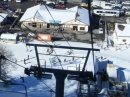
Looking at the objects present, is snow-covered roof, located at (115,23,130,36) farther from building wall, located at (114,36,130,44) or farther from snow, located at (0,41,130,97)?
snow, located at (0,41,130,97)

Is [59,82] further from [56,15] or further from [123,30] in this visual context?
[56,15]

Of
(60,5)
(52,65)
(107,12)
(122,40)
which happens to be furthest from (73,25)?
(52,65)

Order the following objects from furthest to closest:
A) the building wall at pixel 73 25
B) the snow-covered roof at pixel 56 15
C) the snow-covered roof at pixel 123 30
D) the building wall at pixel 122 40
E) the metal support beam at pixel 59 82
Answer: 1. the snow-covered roof at pixel 56 15
2. the building wall at pixel 73 25
3. the snow-covered roof at pixel 123 30
4. the building wall at pixel 122 40
5. the metal support beam at pixel 59 82

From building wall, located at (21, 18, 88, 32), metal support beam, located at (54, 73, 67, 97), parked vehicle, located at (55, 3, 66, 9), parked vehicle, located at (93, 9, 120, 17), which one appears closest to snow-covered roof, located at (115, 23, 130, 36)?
building wall, located at (21, 18, 88, 32)

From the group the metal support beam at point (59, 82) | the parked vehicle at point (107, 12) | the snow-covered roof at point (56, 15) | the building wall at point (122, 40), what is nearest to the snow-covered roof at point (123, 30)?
the building wall at point (122, 40)

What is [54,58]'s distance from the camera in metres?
5.92

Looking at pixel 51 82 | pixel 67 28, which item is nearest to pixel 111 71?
pixel 51 82

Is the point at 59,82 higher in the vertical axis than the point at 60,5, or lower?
higher

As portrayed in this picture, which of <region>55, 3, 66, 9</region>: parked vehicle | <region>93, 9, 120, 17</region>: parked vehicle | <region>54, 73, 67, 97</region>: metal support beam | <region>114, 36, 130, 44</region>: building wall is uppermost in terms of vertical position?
<region>54, 73, 67, 97</region>: metal support beam

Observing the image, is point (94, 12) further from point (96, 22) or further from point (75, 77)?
point (75, 77)

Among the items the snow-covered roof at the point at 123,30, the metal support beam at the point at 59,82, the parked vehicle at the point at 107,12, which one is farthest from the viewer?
the parked vehicle at the point at 107,12

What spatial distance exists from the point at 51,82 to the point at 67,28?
3.40m

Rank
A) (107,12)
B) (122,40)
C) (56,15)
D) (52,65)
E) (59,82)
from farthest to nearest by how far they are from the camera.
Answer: (107,12) < (56,15) < (122,40) < (52,65) < (59,82)

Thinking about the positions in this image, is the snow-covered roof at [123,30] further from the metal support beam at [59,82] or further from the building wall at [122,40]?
the metal support beam at [59,82]
